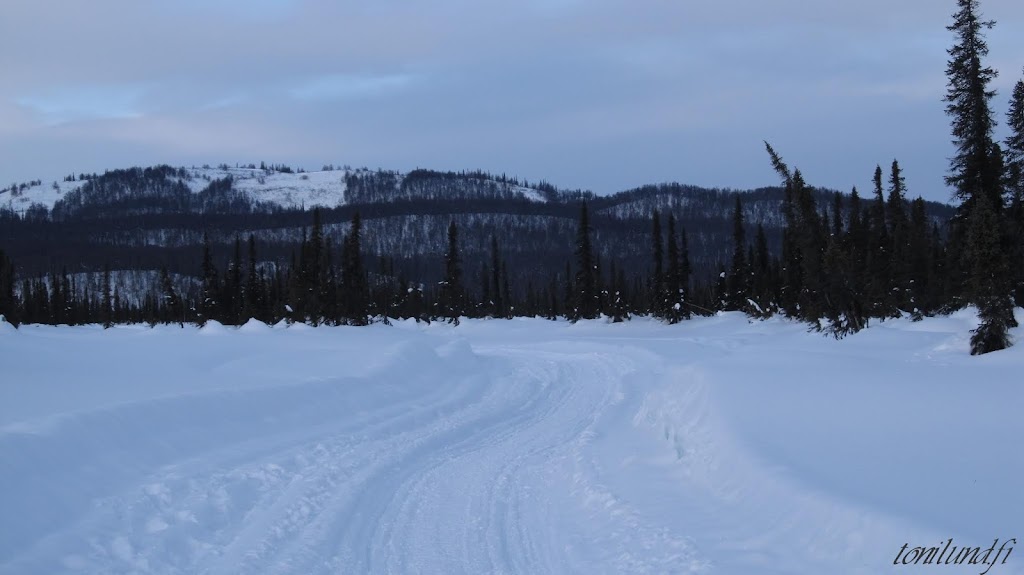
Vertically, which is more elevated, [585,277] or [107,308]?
[585,277]

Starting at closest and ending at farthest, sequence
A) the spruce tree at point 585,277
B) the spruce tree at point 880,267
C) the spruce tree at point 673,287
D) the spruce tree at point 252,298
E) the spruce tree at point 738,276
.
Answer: the spruce tree at point 880,267, the spruce tree at point 673,287, the spruce tree at point 738,276, the spruce tree at point 585,277, the spruce tree at point 252,298

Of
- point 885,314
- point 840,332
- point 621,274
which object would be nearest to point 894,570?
point 840,332

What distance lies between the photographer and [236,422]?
11781mm

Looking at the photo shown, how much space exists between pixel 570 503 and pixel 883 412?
514 centimetres

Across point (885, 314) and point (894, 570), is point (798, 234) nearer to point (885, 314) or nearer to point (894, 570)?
point (885, 314)

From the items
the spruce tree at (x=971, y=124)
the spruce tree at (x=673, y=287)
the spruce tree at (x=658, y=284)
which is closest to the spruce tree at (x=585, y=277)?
the spruce tree at (x=658, y=284)

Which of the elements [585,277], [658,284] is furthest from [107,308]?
[658,284]

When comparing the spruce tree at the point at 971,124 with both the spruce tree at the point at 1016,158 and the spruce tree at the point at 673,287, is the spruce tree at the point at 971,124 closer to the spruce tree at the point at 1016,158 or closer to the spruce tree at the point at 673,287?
the spruce tree at the point at 1016,158

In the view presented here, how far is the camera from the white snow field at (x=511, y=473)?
6188 millimetres

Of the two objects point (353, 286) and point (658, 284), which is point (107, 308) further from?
point (658, 284)

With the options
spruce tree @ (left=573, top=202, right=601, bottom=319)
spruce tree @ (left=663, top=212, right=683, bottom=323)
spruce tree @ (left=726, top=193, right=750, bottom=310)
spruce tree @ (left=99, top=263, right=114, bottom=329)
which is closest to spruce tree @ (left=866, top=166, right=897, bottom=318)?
spruce tree @ (left=726, top=193, right=750, bottom=310)

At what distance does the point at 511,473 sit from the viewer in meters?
9.98

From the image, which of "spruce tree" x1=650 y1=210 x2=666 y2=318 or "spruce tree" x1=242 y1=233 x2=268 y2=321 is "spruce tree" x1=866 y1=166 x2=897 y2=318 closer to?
"spruce tree" x1=650 y1=210 x2=666 y2=318

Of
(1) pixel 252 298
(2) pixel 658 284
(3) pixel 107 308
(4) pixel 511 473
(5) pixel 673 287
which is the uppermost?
(1) pixel 252 298
